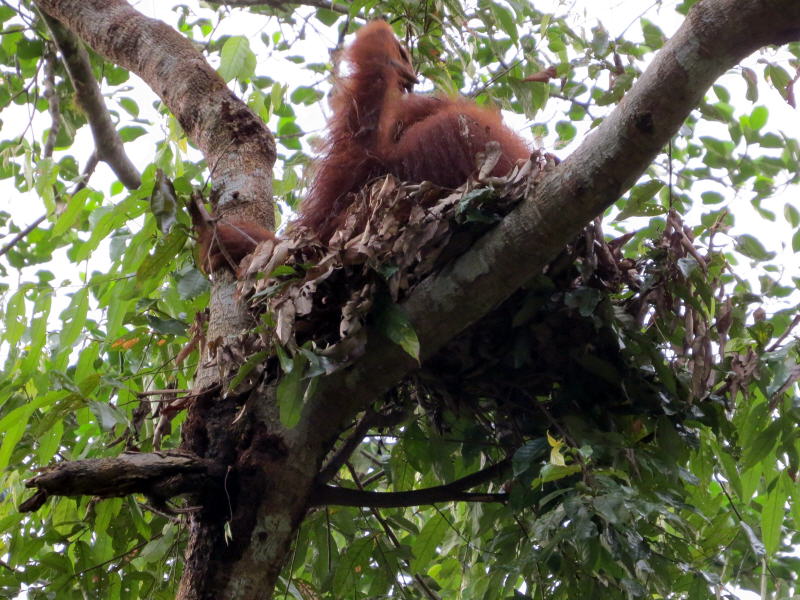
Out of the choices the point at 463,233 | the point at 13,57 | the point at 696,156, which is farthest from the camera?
the point at 13,57

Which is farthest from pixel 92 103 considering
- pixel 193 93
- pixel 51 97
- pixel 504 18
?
pixel 504 18

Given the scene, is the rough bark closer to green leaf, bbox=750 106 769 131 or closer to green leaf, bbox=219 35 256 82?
green leaf, bbox=219 35 256 82

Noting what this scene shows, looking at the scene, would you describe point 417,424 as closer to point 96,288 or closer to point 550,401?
point 550,401

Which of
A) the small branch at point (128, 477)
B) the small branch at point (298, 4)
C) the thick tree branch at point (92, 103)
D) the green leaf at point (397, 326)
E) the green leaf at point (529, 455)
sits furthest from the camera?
the small branch at point (298, 4)

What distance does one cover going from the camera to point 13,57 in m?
4.10

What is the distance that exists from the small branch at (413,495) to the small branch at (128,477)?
27cm

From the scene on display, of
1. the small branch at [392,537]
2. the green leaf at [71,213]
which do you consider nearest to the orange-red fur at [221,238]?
the green leaf at [71,213]

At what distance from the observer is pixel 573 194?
1.60m

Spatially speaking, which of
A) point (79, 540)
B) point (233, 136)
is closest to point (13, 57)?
point (233, 136)

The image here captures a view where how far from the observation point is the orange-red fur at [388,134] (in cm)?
225

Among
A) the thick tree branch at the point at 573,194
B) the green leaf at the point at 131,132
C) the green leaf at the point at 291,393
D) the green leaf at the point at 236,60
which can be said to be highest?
the green leaf at the point at 131,132

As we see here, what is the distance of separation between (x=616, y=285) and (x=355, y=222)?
0.63 meters

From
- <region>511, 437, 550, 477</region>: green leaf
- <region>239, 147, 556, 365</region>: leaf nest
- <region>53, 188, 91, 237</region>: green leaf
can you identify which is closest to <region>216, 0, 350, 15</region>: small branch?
<region>53, 188, 91, 237</region>: green leaf

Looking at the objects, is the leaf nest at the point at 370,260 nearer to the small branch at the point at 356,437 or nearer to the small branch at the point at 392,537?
the small branch at the point at 356,437
